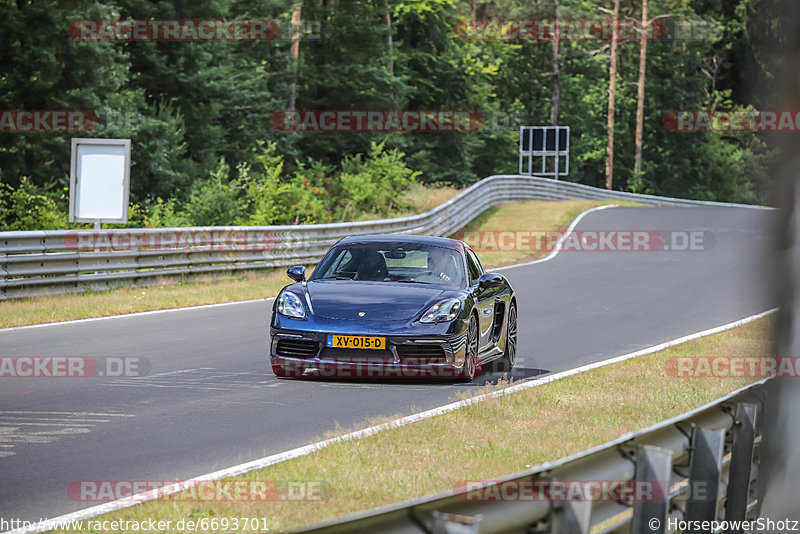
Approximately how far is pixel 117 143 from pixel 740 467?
736 inches

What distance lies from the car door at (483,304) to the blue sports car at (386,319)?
0.01 meters

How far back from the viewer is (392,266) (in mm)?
12812

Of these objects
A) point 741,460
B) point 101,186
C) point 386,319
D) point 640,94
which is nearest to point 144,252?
point 101,186

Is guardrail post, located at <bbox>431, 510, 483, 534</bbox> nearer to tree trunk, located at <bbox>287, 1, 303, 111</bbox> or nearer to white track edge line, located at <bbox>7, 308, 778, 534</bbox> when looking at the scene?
white track edge line, located at <bbox>7, 308, 778, 534</bbox>

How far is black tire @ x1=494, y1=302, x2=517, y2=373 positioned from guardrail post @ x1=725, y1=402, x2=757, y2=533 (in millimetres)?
8210

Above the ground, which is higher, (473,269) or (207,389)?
(473,269)

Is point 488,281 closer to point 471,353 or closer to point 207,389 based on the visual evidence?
point 471,353

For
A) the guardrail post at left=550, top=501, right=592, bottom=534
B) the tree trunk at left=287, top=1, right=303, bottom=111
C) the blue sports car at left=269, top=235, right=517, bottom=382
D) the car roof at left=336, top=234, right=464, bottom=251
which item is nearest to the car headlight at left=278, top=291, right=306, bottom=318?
the blue sports car at left=269, top=235, right=517, bottom=382

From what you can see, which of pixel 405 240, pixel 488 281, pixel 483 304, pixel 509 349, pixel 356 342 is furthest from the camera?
pixel 509 349

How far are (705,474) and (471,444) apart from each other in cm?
407

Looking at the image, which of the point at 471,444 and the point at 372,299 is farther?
the point at 372,299

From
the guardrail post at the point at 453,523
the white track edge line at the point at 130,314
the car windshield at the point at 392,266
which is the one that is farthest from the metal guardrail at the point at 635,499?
the white track edge line at the point at 130,314

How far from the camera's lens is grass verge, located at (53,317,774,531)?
247 inches

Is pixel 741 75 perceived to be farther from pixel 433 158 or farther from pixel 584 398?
pixel 433 158
